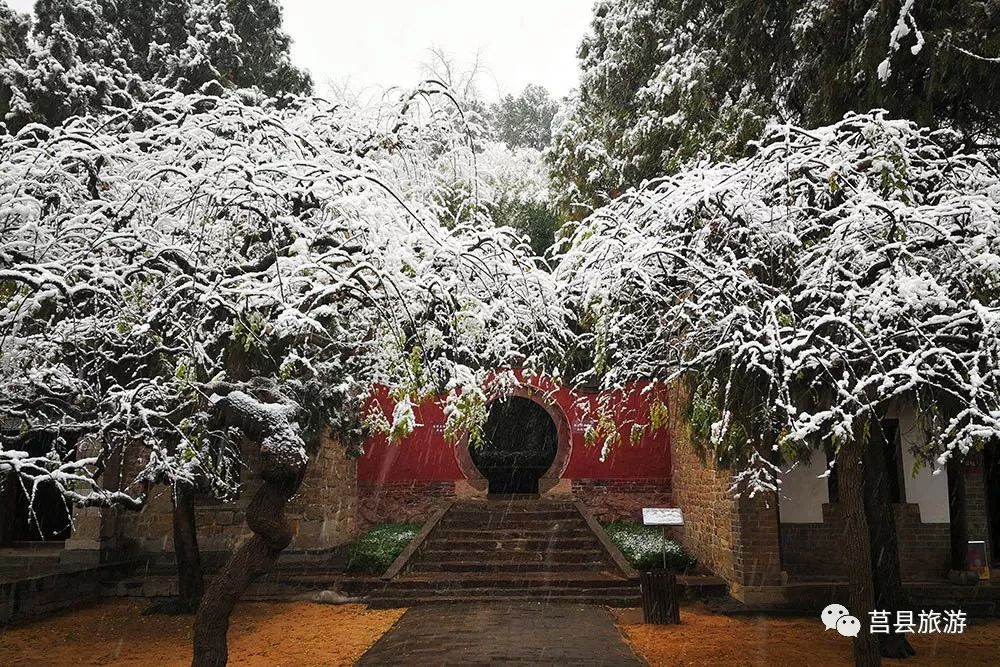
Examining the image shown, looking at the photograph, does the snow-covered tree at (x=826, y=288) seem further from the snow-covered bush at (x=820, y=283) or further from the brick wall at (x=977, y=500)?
the brick wall at (x=977, y=500)

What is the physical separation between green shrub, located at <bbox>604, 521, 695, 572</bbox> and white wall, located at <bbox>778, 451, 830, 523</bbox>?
1.53 meters

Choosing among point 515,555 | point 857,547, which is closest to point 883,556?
point 857,547

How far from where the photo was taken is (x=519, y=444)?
52.5 ft

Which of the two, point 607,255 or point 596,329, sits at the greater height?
point 607,255

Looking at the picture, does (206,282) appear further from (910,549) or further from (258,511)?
(910,549)

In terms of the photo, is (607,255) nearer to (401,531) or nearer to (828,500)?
(828,500)

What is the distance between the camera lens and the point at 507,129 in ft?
90.7

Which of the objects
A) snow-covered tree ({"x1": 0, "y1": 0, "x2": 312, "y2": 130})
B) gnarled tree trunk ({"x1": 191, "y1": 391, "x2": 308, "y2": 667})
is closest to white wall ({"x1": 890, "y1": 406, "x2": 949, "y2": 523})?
gnarled tree trunk ({"x1": 191, "y1": 391, "x2": 308, "y2": 667})

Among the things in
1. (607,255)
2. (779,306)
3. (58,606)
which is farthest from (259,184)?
(58,606)

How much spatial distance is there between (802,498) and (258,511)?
7286 mm

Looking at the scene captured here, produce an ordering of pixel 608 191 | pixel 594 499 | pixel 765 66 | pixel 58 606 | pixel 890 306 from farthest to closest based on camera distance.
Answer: pixel 594 499 → pixel 608 191 → pixel 58 606 → pixel 765 66 → pixel 890 306

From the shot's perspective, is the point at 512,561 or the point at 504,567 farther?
the point at 512,561

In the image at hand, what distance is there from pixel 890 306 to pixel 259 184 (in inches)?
136

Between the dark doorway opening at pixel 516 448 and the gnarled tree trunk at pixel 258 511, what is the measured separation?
996 centimetres
